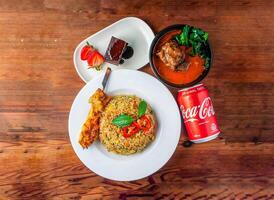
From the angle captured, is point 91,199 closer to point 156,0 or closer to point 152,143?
point 152,143

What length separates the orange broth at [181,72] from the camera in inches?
72.4

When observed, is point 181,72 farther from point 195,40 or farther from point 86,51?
point 86,51

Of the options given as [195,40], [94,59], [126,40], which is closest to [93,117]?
[94,59]

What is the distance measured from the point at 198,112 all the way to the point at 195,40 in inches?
10.7

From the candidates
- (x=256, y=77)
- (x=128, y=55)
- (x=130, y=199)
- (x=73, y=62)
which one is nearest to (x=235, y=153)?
(x=256, y=77)

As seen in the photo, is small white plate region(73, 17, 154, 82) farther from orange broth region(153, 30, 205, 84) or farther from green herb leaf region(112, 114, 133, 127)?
green herb leaf region(112, 114, 133, 127)

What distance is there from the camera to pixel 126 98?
188cm

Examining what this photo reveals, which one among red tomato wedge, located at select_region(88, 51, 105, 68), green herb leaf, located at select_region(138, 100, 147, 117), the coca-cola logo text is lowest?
green herb leaf, located at select_region(138, 100, 147, 117)

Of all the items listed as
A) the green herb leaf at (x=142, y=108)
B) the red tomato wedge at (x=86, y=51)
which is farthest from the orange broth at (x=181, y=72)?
the red tomato wedge at (x=86, y=51)

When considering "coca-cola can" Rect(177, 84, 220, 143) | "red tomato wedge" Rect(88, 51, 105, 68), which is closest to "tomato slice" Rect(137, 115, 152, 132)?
"coca-cola can" Rect(177, 84, 220, 143)

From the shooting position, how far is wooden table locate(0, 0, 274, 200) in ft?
6.43

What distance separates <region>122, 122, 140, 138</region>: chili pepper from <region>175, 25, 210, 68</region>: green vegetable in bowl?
1.15 feet

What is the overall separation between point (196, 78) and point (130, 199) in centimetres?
57

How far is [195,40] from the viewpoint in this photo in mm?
1821
